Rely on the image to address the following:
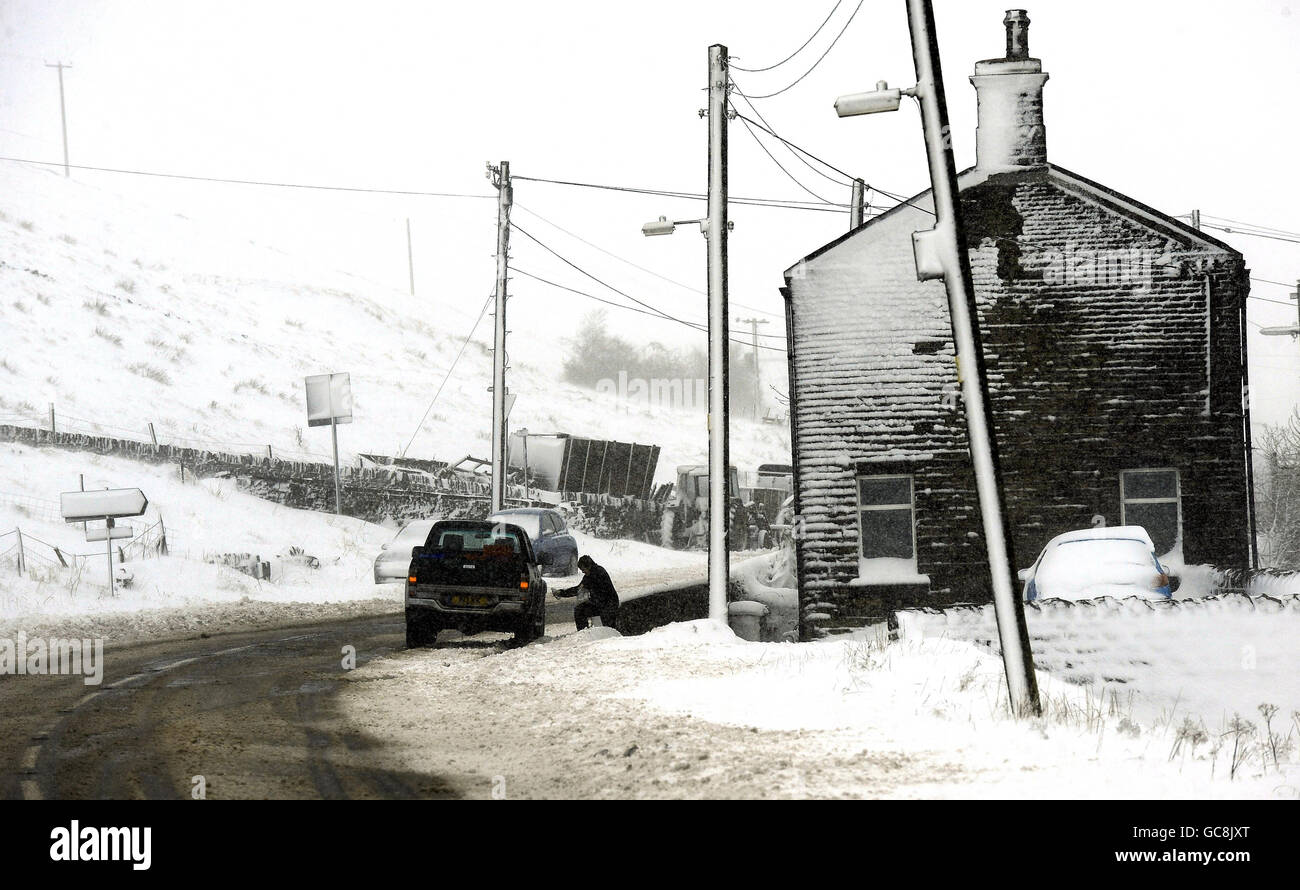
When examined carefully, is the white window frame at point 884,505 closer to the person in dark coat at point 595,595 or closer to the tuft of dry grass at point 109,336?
the person in dark coat at point 595,595

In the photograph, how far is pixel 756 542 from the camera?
1966 inches

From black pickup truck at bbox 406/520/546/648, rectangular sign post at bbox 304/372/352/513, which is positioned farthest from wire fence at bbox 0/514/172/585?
black pickup truck at bbox 406/520/546/648

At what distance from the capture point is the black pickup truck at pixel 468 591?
1700 cm

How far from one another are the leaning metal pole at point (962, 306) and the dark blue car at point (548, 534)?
18616 millimetres

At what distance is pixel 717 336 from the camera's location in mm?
17688

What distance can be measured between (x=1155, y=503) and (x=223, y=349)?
53855 mm

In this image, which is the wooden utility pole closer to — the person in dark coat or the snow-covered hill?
the person in dark coat

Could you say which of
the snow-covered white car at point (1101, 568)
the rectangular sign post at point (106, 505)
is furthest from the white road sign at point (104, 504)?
the snow-covered white car at point (1101, 568)

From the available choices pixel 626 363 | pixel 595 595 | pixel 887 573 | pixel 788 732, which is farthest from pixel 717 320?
pixel 626 363

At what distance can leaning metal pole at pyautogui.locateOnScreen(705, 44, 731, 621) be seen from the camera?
56.3ft

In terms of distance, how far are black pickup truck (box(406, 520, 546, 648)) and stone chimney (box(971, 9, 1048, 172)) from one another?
11853mm

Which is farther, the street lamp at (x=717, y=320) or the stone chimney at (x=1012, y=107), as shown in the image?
the stone chimney at (x=1012, y=107)

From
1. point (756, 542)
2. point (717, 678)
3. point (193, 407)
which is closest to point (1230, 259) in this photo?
point (717, 678)

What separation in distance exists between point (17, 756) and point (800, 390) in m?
16.3
